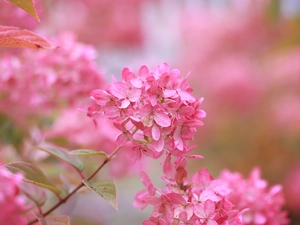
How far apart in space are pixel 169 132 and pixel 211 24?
156 cm

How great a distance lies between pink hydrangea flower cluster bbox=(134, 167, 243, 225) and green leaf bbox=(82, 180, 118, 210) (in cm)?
4

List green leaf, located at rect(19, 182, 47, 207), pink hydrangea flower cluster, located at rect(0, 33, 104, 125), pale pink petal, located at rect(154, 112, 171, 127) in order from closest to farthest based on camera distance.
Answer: pale pink petal, located at rect(154, 112, 171, 127)
green leaf, located at rect(19, 182, 47, 207)
pink hydrangea flower cluster, located at rect(0, 33, 104, 125)

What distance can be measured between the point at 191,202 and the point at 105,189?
0.31 ft

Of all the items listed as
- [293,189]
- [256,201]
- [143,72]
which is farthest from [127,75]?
[293,189]

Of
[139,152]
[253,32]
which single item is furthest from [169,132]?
[253,32]

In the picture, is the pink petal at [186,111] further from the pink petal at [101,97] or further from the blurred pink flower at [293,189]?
the blurred pink flower at [293,189]

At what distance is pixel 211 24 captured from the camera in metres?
2.01

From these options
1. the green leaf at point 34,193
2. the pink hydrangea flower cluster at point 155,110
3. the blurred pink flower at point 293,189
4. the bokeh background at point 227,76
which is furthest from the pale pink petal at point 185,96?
the blurred pink flower at point 293,189

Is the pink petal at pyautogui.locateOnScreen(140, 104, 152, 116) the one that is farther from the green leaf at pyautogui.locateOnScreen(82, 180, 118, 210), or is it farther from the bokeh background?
the bokeh background

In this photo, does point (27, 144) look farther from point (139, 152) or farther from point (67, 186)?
point (139, 152)

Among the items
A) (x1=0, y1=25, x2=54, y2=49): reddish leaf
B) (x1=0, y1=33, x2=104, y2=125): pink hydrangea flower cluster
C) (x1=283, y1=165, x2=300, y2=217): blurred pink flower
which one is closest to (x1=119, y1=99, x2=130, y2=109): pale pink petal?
(x1=0, y1=25, x2=54, y2=49): reddish leaf

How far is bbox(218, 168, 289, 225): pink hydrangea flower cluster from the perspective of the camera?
64cm

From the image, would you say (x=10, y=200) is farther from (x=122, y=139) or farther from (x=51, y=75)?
(x=51, y=75)

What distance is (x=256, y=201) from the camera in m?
0.64
